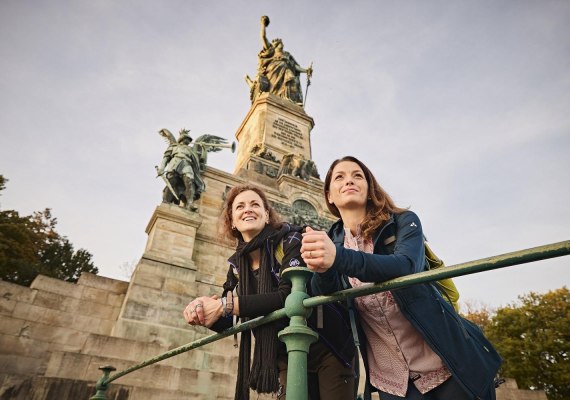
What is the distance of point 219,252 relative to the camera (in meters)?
9.38

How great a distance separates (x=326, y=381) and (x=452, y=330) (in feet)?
2.48

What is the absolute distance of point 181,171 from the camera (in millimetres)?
9305

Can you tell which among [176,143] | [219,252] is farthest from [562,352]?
[176,143]

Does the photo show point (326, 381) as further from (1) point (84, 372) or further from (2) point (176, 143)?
(2) point (176, 143)

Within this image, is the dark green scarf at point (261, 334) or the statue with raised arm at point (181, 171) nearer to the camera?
the dark green scarf at point (261, 334)

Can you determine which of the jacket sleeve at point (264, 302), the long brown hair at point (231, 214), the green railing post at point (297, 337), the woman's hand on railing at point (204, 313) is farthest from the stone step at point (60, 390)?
the green railing post at point (297, 337)

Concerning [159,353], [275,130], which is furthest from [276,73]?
[159,353]

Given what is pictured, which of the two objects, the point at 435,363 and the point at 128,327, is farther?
the point at 128,327

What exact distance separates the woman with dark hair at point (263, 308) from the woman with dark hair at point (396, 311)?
0.19 m

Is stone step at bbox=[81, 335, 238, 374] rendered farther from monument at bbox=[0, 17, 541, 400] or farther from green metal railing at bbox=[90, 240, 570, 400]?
green metal railing at bbox=[90, 240, 570, 400]

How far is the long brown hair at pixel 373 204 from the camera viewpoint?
1.96 metres

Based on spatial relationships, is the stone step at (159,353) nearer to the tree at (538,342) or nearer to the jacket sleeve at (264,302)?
the jacket sleeve at (264,302)

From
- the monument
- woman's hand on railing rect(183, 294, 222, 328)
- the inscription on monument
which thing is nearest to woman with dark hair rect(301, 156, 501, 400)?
woman's hand on railing rect(183, 294, 222, 328)

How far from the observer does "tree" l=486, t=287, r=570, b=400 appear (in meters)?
17.8
